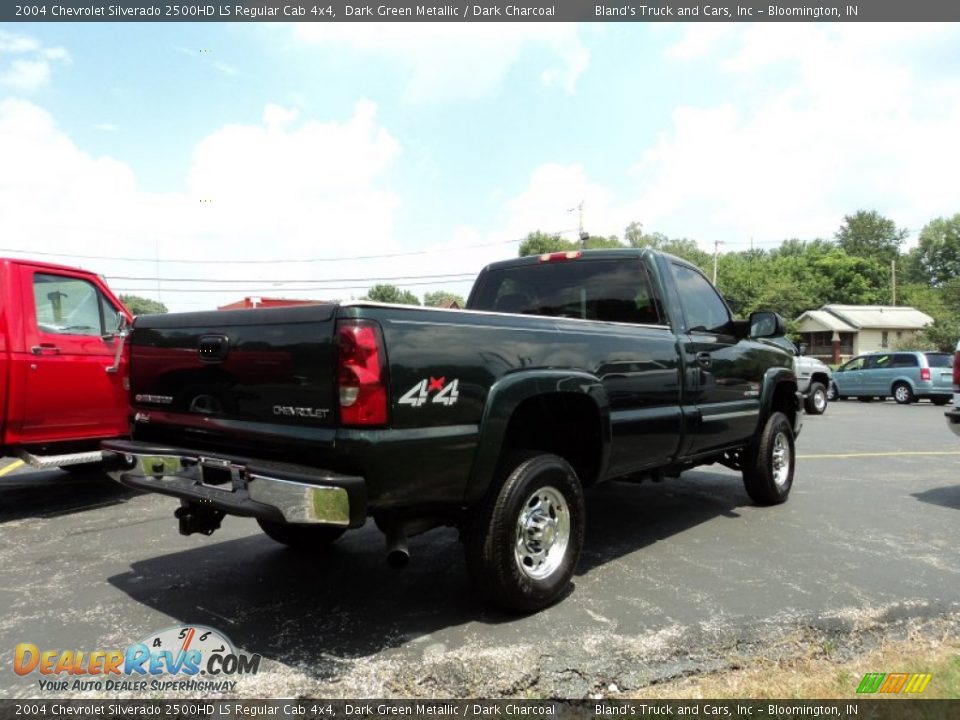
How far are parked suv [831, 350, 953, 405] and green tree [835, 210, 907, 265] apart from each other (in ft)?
244

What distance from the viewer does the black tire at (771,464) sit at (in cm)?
598

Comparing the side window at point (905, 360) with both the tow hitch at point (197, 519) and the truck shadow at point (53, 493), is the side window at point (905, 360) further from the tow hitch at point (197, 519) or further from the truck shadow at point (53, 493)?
the tow hitch at point (197, 519)

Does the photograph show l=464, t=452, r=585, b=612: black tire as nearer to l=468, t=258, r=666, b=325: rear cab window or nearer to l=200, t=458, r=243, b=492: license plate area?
l=200, t=458, r=243, b=492: license plate area

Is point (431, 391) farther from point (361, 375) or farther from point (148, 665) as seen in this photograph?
point (148, 665)

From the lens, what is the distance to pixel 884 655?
3.23 m

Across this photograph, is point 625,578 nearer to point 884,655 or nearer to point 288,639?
point 884,655

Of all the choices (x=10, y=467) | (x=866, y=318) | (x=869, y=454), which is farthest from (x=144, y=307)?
(x=866, y=318)

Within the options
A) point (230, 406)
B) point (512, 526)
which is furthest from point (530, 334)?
point (230, 406)

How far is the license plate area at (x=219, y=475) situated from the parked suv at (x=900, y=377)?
21.7 metres

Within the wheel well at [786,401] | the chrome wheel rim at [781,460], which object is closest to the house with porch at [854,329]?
the wheel well at [786,401]

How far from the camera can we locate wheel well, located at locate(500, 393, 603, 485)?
3803 millimetres

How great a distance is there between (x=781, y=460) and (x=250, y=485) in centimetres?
510

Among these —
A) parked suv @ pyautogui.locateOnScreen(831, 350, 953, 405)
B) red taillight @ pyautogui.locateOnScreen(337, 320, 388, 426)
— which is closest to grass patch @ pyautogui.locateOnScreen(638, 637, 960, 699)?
red taillight @ pyautogui.locateOnScreen(337, 320, 388, 426)

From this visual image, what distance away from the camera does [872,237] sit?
286 feet
